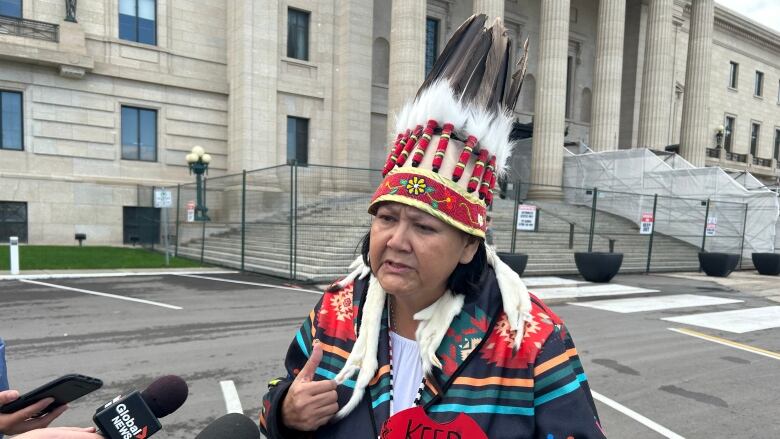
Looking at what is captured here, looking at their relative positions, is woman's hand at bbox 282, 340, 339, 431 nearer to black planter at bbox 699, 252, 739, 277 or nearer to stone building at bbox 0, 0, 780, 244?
black planter at bbox 699, 252, 739, 277

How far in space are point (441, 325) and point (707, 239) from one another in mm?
22386

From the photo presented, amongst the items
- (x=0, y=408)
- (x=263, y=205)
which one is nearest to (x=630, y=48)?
(x=263, y=205)

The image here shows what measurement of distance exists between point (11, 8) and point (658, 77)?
103ft

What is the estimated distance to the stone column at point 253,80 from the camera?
2014cm

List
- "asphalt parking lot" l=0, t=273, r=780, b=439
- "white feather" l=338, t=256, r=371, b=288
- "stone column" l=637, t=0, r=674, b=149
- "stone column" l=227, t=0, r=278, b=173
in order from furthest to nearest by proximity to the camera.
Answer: "stone column" l=637, t=0, r=674, b=149 → "stone column" l=227, t=0, r=278, b=173 → "asphalt parking lot" l=0, t=273, r=780, b=439 → "white feather" l=338, t=256, r=371, b=288

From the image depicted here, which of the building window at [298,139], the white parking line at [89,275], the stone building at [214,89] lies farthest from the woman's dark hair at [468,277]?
the building window at [298,139]

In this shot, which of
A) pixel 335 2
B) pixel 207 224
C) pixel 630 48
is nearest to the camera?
pixel 207 224

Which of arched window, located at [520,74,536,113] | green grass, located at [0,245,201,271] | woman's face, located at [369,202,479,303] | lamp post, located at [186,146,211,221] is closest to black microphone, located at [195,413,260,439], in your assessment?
woman's face, located at [369,202,479,303]

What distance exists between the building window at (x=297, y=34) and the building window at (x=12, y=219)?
41.8 feet

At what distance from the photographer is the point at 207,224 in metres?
16.8

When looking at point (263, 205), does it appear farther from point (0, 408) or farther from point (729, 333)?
point (0, 408)

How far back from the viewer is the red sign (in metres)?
1.30

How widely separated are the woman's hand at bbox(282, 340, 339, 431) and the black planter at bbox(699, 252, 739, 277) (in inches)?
689

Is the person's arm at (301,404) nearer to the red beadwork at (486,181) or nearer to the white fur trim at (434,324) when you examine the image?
the white fur trim at (434,324)
